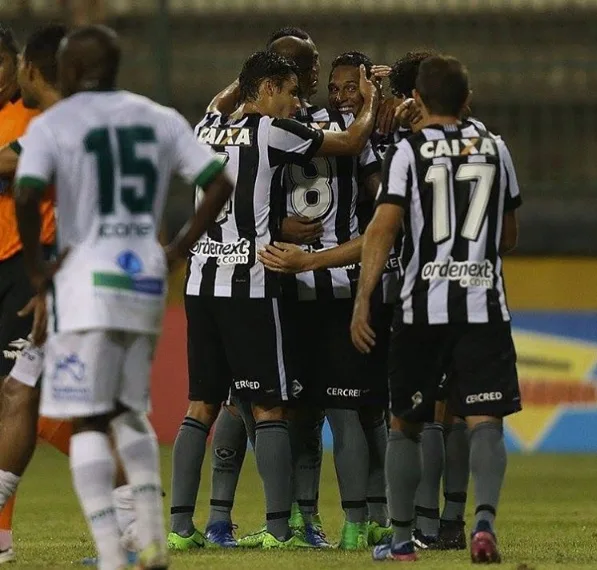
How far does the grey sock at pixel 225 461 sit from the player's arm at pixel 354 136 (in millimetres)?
1360

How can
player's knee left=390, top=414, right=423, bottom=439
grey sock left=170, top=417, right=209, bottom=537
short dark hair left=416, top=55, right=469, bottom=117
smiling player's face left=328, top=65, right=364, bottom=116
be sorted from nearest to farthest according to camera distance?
short dark hair left=416, top=55, right=469, bottom=117, player's knee left=390, top=414, right=423, bottom=439, grey sock left=170, top=417, right=209, bottom=537, smiling player's face left=328, top=65, right=364, bottom=116

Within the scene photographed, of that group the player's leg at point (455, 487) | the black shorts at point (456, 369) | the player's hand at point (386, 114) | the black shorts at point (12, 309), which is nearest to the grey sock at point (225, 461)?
the player's leg at point (455, 487)

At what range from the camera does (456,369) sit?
20.2 ft

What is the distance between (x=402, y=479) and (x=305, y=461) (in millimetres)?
1407

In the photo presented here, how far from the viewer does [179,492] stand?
714 centimetres

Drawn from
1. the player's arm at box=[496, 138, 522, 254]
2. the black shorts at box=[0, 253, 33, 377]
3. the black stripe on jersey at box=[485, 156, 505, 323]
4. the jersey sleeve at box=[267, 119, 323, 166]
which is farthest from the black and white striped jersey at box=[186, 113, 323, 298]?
the black stripe on jersey at box=[485, 156, 505, 323]

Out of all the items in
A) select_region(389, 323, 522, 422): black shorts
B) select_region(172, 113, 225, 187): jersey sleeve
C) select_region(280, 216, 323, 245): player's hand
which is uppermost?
select_region(280, 216, 323, 245): player's hand

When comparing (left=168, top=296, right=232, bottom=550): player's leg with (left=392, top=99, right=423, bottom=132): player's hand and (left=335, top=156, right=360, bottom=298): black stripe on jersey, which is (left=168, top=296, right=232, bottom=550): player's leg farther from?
(left=392, top=99, right=423, bottom=132): player's hand

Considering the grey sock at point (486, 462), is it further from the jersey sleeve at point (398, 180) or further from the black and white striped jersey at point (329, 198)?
the black and white striped jersey at point (329, 198)

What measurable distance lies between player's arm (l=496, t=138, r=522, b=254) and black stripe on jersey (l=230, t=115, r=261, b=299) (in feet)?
3.82

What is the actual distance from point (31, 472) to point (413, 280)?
6351mm

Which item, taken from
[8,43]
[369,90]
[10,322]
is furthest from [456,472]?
[8,43]

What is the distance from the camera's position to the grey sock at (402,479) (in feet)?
20.6

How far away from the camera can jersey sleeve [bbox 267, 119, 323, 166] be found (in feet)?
22.8
